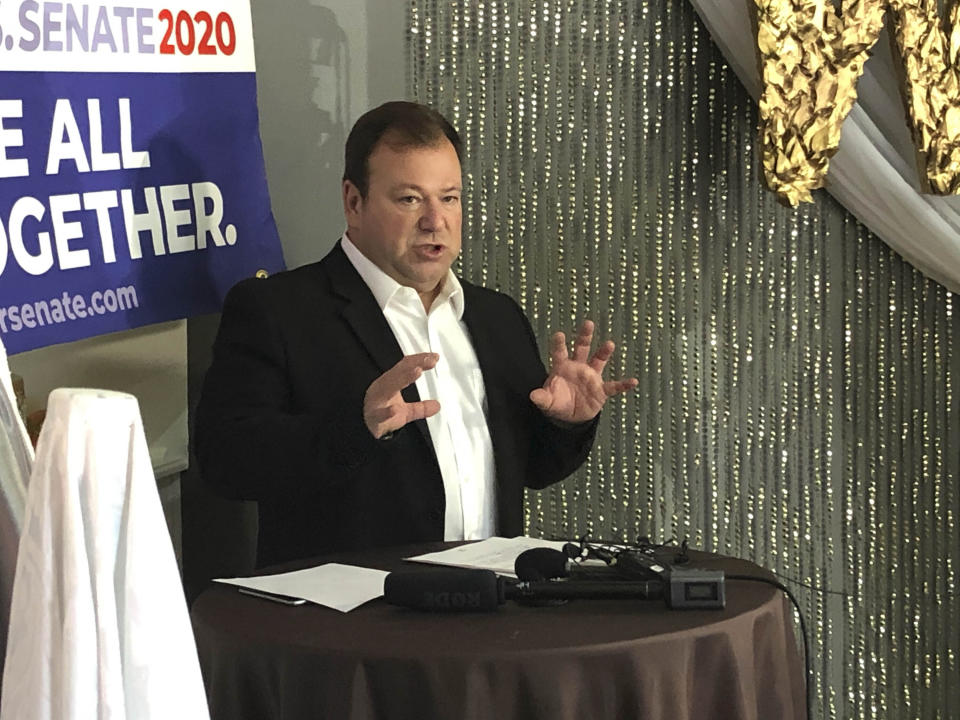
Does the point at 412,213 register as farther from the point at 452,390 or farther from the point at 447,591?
the point at 447,591

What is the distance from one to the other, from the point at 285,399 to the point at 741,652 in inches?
39.4

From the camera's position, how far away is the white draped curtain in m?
2.83

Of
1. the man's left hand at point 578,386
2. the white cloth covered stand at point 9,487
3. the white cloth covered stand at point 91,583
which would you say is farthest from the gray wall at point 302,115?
the white cloth covered stand at point 91,583

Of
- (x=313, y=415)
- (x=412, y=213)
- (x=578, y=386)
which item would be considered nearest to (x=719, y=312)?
(x=578, y=386)

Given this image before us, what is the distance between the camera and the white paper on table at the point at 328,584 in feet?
5.53

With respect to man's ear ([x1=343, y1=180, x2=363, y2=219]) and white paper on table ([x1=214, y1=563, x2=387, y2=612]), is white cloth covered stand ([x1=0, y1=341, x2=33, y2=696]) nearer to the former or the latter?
white paper on table ([x1=214, y1=563, x2=387, y2=612])

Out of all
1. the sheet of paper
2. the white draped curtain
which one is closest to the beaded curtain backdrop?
the white draped curtain

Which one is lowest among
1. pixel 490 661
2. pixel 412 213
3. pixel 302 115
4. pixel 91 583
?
pixel 490 661

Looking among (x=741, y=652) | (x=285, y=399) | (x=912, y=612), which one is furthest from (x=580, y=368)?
(x=912, y=612)

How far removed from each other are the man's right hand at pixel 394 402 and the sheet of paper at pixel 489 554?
0.21 m

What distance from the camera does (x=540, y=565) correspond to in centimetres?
170

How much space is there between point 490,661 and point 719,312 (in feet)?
5.53

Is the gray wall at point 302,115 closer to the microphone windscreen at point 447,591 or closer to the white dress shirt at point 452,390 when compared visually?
the white dress shirt at point 452,390

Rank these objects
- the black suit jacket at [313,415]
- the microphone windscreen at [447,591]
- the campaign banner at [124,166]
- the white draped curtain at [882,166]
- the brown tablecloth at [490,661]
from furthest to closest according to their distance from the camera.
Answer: the white draped curtain at [882,166], the black suit jacket at [313,415], the campaign banner at [124,166], the microphone windscreen at [447,591], the brown tablecloth at [490,661]
